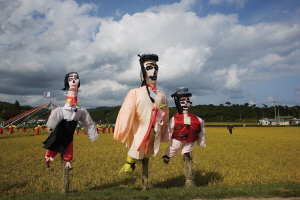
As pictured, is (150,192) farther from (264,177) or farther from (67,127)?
(264,177)

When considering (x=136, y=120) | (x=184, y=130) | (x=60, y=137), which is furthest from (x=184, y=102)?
(x=60, y=137)

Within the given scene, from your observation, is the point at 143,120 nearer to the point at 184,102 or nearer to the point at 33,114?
the point at 184,102

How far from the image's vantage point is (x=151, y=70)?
5.02 m

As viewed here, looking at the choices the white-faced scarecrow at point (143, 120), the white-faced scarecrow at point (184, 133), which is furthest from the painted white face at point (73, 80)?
the white-faced scarecrow at point (184, 133)

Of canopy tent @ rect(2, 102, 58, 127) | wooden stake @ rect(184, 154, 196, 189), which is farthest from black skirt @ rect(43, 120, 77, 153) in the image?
canopy tent @ rect(2, 102, 58, 127)

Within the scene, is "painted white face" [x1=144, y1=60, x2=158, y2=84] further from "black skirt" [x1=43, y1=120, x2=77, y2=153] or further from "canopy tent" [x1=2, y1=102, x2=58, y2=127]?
"canopy tent" [x1=2, y1=102, x2=58, y2=127]

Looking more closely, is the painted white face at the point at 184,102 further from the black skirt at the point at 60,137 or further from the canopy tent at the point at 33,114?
the canopy tent at the point at 33,114

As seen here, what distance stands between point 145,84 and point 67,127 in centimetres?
187

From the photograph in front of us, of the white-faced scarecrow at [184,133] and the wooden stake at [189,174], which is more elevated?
the white-faced scarecrow at [184,133]

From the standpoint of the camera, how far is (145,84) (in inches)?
200

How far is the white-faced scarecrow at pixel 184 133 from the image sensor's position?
5195 mm

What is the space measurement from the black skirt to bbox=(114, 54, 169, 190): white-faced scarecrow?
3.19 feet

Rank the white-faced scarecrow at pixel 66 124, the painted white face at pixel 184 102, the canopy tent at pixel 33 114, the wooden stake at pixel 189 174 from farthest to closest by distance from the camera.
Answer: the canopy tent at pixel 33 114
the painted white face at pixel 184 102
the wooden stake at pixel 189 174
the white-faced scarecrow at pixel 66 124

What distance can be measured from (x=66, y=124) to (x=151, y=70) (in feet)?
6.93
